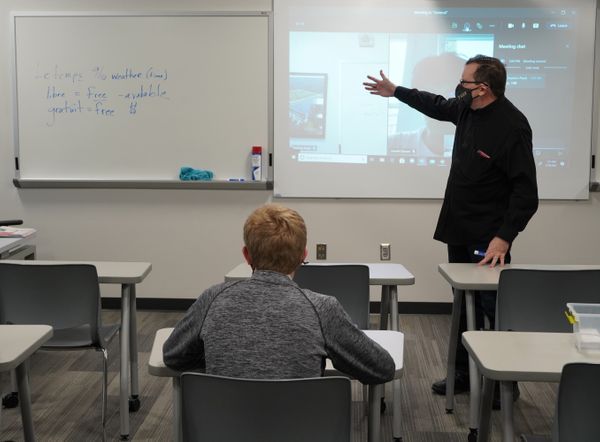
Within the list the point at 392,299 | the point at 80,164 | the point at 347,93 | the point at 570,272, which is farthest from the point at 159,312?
the point at 570,272

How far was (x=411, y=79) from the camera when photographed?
464 cm

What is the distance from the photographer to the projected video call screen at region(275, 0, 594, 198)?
14.9 feet

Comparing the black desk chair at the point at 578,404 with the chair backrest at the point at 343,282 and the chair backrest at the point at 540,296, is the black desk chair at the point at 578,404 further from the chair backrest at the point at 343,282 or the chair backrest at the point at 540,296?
the chair backrest at the point at 343,282

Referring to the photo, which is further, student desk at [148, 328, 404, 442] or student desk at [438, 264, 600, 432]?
student desk at [438, 264, 600, 432]

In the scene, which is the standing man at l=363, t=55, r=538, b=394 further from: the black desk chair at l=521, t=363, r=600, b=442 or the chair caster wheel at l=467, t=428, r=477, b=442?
the black desk chair at l=521, t=363, r=600, b=442

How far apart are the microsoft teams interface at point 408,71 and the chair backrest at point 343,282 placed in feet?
7.01

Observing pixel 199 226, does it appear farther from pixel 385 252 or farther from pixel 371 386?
pixel 371 386

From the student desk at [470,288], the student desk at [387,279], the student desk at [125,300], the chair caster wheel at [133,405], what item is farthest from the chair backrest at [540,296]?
the chair caster wheel at [133,405]

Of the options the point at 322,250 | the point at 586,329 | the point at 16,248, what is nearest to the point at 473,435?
the point at 586,329

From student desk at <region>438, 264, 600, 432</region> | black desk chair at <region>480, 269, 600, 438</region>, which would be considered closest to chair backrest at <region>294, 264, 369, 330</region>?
student desk at <region>438, 264, 600, 432</region>

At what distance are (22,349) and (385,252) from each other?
132 inches

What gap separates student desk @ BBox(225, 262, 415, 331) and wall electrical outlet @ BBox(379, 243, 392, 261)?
1.57 metres

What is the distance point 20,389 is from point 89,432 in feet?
3.31

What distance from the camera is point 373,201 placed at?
187 inches
